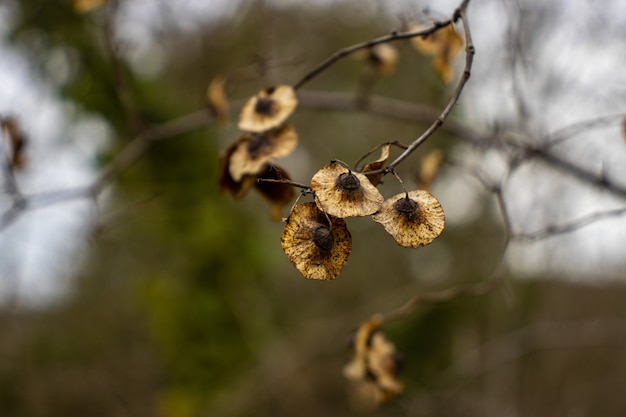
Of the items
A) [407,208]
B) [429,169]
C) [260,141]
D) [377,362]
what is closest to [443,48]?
[429,169]

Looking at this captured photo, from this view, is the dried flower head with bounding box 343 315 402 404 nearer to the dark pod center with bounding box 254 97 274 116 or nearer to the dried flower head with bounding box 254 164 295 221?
the dried flower head with bounding box 254 164 295 221

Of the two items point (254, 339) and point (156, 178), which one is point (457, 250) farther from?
point (156, 178)

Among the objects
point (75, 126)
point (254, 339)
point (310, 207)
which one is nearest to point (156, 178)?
point (75, 126)

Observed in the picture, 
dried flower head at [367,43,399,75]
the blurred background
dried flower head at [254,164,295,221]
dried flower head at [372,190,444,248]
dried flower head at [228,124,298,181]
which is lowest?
dried flower head at [372,190,444,248]

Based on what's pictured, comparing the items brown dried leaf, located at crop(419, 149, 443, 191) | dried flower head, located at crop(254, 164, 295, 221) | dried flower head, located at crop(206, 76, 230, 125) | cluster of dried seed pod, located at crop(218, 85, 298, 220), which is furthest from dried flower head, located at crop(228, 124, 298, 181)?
brown dried leaf, located at crop(419, 149, 443, 191)

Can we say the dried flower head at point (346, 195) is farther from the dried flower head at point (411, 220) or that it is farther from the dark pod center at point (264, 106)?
the dark pod center at point (264, 106)

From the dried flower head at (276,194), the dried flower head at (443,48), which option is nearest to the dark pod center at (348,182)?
the dried flower head at (276,194)
